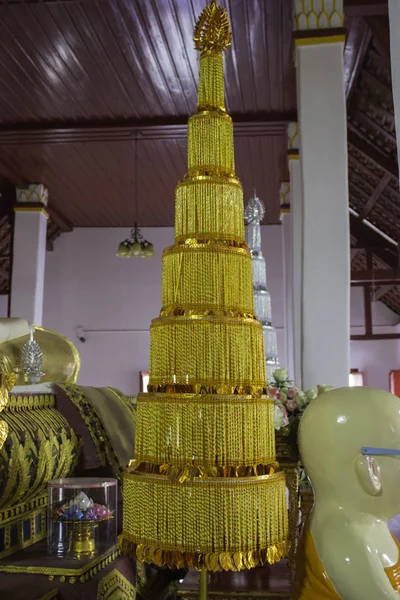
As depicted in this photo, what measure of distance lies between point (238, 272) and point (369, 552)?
30.1 inches

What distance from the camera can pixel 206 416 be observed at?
158 centimetres

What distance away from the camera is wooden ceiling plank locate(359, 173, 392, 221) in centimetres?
833

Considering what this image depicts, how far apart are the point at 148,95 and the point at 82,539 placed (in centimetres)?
547

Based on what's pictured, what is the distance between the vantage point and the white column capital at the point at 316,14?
4.49 m

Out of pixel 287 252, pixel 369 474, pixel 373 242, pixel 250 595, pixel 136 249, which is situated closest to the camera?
pixel 369 474

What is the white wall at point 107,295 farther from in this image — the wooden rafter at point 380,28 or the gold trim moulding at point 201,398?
the gold trim moulding at point 201,398

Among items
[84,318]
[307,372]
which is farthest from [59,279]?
[307,372]

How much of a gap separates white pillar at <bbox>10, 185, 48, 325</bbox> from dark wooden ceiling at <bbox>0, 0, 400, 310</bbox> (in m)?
0.42

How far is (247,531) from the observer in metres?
1.54

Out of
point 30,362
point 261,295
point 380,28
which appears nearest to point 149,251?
point 261,295

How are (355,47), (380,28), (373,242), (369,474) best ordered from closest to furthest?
(369,474), (380,28), (355,47), (373,242)

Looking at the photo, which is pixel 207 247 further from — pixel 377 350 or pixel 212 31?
pixel 377 350

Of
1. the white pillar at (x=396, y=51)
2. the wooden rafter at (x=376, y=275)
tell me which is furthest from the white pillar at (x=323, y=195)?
the wooden rafter at (x=376, y=275)

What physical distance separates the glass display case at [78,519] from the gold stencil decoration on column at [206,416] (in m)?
0.47
